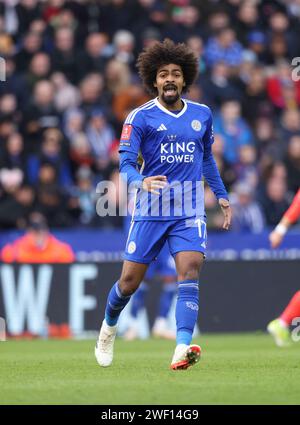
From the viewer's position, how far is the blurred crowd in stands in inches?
680

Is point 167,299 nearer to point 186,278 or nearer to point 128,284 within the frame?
point 128,284

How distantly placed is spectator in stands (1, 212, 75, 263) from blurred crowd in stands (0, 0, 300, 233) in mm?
290

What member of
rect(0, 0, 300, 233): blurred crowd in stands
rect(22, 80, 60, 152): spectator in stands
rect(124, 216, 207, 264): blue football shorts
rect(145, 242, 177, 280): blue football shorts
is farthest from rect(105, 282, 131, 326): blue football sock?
rect(22, 80, 60, 152): spectator in stands

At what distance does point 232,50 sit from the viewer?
20.6 metres

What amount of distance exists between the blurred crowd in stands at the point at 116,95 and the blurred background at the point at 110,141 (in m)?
0.02

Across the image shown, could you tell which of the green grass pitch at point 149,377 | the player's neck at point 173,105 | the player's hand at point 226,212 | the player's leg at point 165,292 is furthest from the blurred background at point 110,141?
the player's neck at point 173,105

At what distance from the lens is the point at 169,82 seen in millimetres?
9727

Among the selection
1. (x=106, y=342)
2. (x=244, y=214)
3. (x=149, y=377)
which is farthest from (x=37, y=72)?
(x=149, y=377)

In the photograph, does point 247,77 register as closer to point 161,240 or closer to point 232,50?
point 232,50

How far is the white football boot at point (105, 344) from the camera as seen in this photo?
Answer: 9.95 metres

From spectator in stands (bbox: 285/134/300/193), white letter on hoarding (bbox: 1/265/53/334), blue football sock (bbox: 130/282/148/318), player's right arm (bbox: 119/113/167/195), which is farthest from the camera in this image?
spectator in stands (bbox: 285/134/300/193)

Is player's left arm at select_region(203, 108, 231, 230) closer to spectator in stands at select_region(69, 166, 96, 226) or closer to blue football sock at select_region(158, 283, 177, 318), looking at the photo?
blue football sock at select_region(158, 283, 177, 318)

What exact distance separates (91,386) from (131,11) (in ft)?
43.5

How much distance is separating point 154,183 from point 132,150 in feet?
1.86
